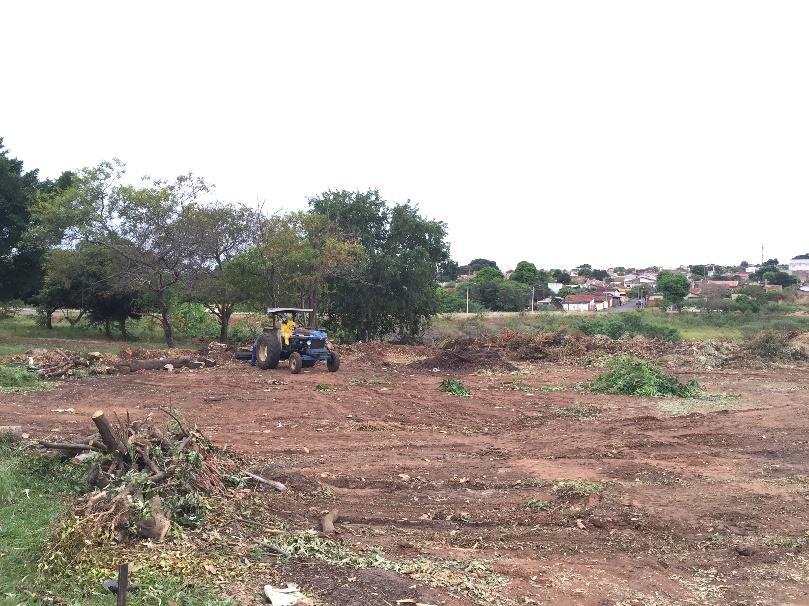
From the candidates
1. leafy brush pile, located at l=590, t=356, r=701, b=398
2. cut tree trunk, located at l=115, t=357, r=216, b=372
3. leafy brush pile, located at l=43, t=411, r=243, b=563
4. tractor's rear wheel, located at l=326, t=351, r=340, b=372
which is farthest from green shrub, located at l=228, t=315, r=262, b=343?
leafy brush pile, located at l=43, t=411, r=243, b=563

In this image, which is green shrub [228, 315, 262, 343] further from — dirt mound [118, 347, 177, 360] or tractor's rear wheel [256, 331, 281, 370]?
tractor's rear wheel [256, 331, 281, 370]

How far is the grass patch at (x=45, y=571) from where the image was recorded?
520 cm

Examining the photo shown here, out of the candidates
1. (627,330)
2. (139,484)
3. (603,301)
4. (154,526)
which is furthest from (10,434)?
(603,301)

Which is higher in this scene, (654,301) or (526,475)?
(654,301)

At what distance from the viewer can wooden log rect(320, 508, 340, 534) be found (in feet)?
22.9

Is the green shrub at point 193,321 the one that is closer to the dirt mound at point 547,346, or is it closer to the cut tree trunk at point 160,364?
the cut tree trunk at point 160,364

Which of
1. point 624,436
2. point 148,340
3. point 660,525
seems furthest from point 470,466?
point 148,340

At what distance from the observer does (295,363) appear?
1956 cm

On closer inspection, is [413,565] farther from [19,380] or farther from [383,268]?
[383,268]

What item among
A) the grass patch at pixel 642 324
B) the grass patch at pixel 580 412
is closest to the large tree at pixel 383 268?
the grass patch at pixel 642 324

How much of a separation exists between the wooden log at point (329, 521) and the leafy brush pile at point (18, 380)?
11.7 meters

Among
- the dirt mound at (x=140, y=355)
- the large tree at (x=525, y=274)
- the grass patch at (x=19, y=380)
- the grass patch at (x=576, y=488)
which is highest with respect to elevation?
the large tree at (x=525, y=274)

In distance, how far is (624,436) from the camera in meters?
12.4

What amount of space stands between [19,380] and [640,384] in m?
15.4
